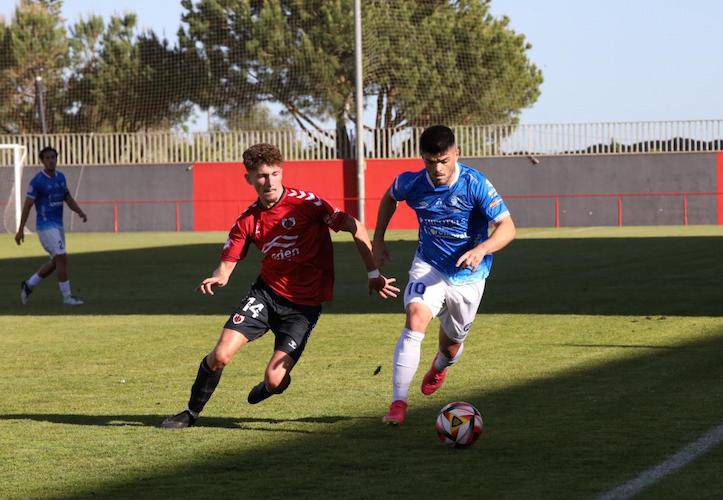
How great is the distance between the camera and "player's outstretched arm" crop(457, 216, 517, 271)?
760 centimetres

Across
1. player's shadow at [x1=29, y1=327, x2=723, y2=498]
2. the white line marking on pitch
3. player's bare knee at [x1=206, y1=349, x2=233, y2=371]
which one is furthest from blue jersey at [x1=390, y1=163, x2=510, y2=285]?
the white line marking on pitch

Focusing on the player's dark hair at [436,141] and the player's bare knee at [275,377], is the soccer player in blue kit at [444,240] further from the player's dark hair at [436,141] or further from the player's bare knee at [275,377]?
the player's bare knee at [275,377]

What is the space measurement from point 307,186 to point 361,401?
135 feet

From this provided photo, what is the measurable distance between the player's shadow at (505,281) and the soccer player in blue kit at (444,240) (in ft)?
23.3

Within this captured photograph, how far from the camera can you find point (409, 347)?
26.1 ft

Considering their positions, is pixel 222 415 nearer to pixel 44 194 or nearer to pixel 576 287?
pixel 44 194

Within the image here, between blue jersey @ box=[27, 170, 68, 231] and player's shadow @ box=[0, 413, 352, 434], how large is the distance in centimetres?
907

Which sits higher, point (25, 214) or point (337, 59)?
point (337, 59)

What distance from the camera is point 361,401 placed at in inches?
356

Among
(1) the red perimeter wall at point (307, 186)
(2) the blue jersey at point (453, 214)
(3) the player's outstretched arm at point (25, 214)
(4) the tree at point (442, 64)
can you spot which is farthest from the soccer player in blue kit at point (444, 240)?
(4) the tree at point (442, 64)

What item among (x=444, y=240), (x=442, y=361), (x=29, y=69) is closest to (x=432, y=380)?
(x=442, y=361)

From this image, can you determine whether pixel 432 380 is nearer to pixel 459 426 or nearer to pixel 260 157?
pixel 459 426

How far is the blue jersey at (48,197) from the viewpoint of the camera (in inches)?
685

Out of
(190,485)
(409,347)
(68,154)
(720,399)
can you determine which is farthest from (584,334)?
(68,154)
